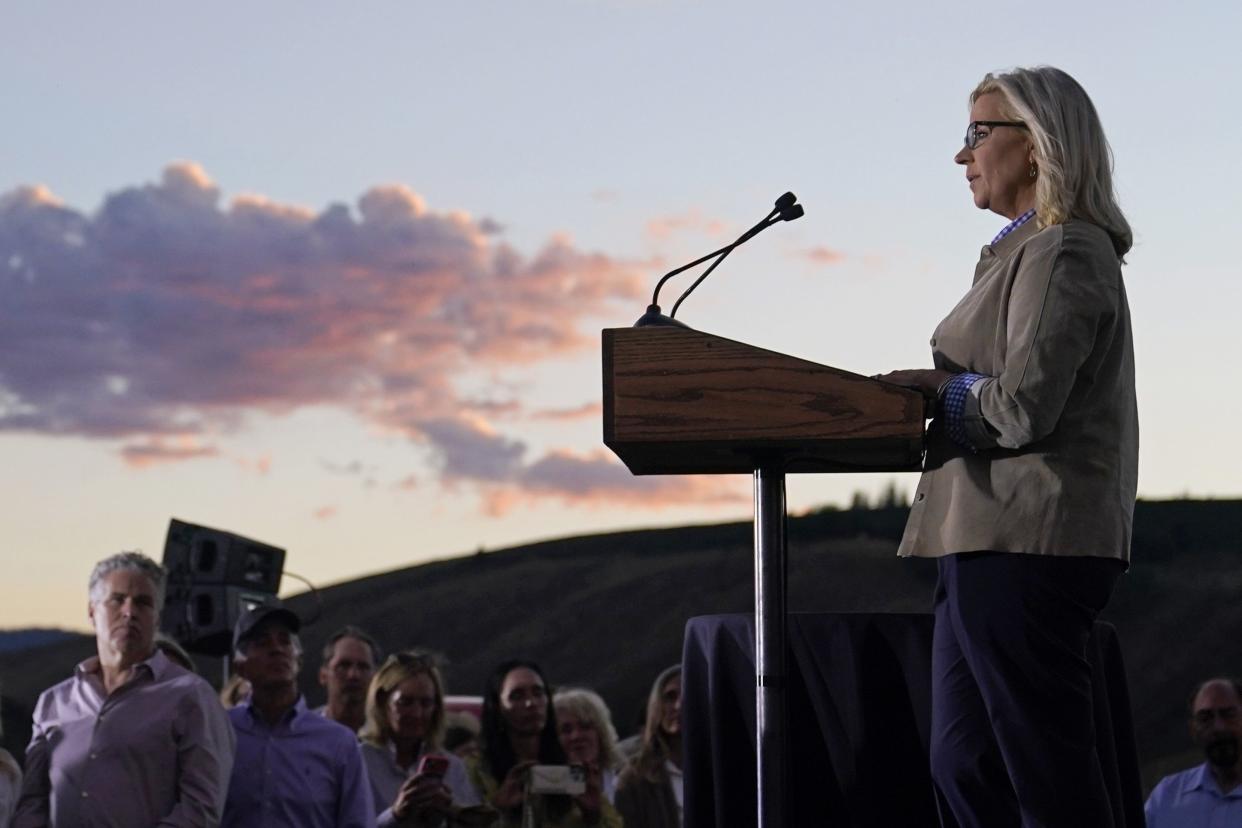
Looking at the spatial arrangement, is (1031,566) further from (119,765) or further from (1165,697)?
(1165,697)

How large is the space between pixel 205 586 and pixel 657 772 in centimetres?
288

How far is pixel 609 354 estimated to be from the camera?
2055 mm

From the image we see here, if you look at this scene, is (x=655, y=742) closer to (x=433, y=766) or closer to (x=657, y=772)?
(x=657, y=772)

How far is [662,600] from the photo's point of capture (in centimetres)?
1399

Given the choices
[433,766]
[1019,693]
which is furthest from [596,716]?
[1019,693]

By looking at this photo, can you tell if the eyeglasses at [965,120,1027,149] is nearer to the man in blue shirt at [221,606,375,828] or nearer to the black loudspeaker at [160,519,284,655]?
the man in blue shirt at [221,606,375,828]

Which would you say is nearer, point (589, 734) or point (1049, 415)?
point (1049, 415)

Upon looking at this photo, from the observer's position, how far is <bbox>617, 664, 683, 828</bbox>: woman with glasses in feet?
17.0

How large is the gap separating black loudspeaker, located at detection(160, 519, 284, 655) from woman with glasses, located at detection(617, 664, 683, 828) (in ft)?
7.86

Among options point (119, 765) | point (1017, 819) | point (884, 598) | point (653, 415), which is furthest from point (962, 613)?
point (884, 598)

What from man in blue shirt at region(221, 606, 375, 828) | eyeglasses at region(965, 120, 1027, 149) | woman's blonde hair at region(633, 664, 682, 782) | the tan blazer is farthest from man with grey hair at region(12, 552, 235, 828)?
eyeglasses at region(965, 120, 1027, 149)

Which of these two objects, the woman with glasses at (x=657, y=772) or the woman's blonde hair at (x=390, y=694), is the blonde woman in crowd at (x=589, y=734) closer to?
the woman with glasses at (x=657, y=772)

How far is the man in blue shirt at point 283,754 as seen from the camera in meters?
4.37

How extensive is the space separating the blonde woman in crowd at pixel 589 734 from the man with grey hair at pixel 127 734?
58.9 inches
